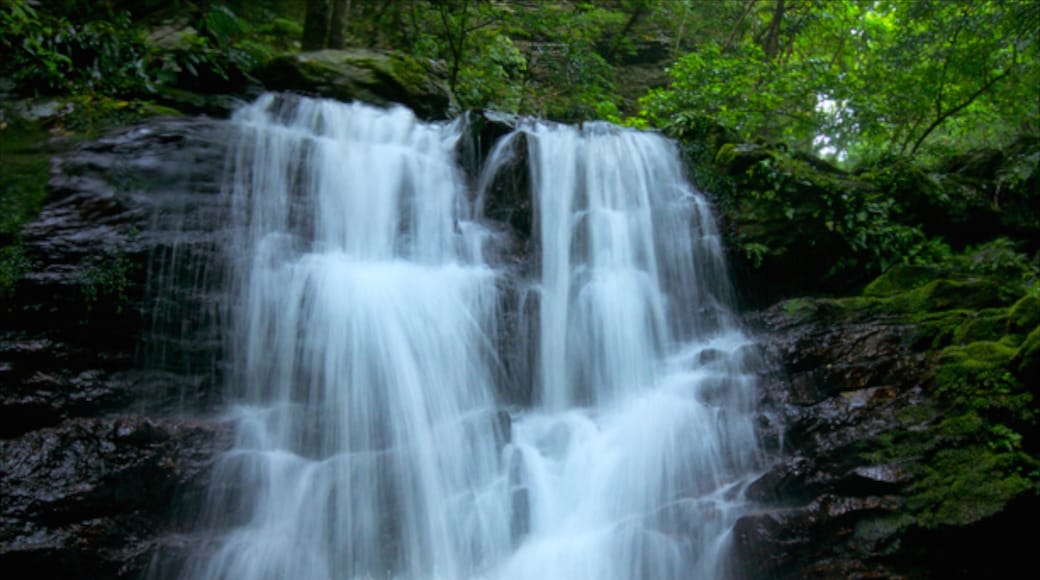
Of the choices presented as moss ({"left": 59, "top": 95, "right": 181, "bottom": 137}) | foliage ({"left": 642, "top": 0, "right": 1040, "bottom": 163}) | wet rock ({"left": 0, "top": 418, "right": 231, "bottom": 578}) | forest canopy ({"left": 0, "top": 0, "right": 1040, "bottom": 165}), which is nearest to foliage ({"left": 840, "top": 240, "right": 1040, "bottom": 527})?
foliage ({"left": 642, "top": 0, "right": 1040, "bottom": 163})

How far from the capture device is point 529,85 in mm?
11648

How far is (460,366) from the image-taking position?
5.44 metres

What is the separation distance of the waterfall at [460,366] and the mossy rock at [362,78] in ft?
1.98

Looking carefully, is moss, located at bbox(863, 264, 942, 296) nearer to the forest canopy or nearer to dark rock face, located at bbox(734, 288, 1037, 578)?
dark rock face, located at bbox(734, 288, 1037, 578)

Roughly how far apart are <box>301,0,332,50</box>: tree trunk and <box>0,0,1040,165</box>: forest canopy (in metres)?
0.03

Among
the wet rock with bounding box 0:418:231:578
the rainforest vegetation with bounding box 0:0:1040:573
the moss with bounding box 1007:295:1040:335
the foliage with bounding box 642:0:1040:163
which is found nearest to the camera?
the wet rock with bounding box 0:418:231:578

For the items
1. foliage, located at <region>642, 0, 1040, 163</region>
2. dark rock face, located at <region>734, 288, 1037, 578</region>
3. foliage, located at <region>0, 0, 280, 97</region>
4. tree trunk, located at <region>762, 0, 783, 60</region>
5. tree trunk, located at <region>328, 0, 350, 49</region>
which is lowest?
dark rock face, located at <region>734, 288, 1037, 578</region>

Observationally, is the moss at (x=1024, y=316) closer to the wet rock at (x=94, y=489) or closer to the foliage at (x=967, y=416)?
the foliage at (x=967, y=416)

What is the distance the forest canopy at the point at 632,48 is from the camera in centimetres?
633

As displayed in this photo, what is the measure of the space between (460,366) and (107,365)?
272 cm

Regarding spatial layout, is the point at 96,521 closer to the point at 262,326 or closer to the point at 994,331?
the point at 262,326

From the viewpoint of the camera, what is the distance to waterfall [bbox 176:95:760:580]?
432cm

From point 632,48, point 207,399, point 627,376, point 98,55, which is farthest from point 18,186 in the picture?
point 632,48

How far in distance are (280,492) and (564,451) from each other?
7.54 feet
